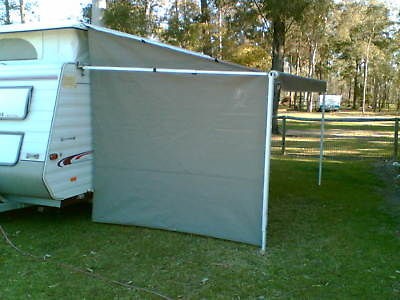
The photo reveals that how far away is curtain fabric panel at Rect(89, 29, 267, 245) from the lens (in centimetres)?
478

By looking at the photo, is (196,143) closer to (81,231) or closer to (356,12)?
(81,231)

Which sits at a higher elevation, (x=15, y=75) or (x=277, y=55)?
(x=277, y=55)

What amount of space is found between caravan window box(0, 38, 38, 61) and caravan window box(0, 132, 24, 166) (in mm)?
1073

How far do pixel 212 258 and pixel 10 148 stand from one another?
2.72 meters

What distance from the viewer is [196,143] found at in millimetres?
5039

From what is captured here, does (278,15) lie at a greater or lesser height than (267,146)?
greater

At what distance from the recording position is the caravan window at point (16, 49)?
560 centimetres

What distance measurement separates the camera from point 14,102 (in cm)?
529

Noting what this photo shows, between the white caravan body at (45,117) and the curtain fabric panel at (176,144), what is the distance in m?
0.18

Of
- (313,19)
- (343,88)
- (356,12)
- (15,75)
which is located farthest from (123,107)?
(343,88)

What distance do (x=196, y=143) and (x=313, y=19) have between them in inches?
440

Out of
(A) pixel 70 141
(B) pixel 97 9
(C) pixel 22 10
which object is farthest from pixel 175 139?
(C) pixel 22 10

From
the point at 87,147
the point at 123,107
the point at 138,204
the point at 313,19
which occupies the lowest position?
the point at 138,204

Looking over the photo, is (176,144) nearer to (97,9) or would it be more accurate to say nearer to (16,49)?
(16,49)
